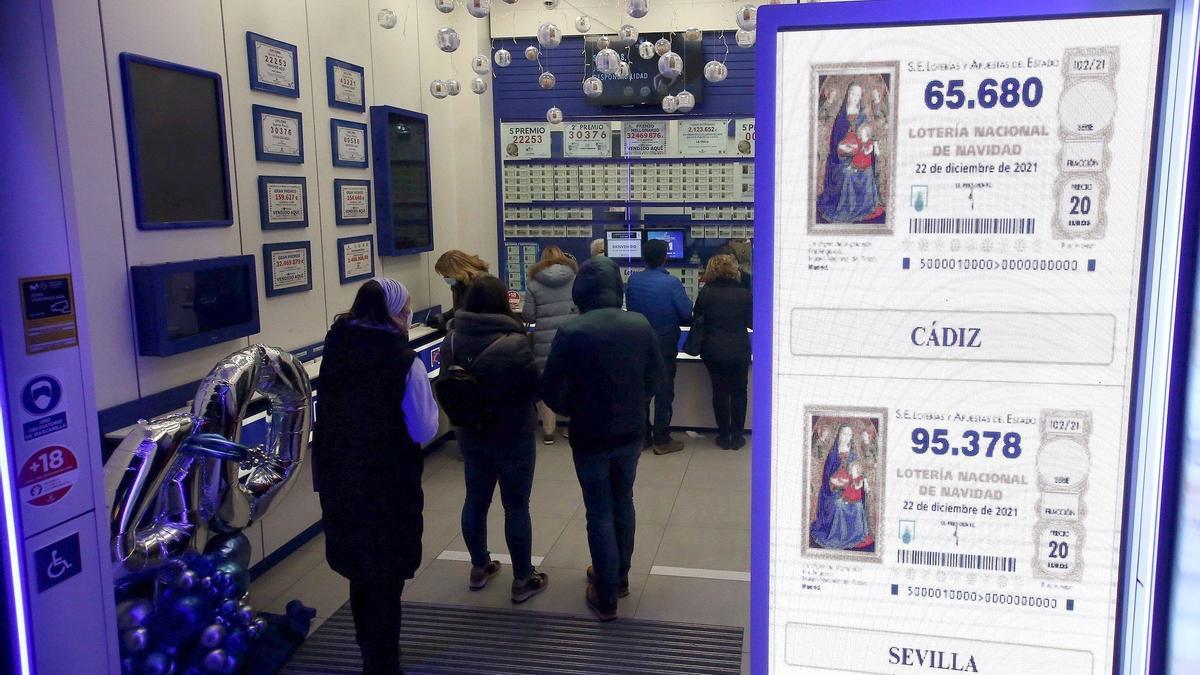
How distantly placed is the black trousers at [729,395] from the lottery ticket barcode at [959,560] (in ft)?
A: 15.8

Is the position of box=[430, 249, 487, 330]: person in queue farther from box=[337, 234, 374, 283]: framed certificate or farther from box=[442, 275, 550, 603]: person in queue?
box=[442, 275, 550, 603]: person in queue

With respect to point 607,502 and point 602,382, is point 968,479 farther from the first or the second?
point 607,502

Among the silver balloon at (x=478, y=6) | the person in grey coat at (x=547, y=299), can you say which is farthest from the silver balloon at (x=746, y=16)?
the person in grey coat at (x=547, y=299)

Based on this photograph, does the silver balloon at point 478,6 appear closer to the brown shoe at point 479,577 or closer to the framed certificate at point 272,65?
the framed certificate at point 272,65

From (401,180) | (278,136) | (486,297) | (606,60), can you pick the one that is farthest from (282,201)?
(606,60)

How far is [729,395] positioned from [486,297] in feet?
10.6

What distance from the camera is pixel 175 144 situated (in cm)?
395

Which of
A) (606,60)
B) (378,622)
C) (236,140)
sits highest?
(606,60)

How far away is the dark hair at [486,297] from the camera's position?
12.2 ft

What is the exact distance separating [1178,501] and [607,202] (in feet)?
21.7

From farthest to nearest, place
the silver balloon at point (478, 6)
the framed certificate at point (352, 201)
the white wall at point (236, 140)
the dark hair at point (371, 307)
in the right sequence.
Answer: the framed certificate at point (352, 201), the silver balloon at point (478, 6), the white wall at point (236, 140), the dark hair at point (371, 307)

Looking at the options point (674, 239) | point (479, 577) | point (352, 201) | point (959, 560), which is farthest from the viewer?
point (674, 239)

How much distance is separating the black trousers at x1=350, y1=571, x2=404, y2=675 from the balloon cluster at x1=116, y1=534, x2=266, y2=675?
1.53ft

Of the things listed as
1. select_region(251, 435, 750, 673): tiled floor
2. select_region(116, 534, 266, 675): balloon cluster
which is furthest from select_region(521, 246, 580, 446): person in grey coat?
select_region(116, 534, 266, 675): balloon cluster
